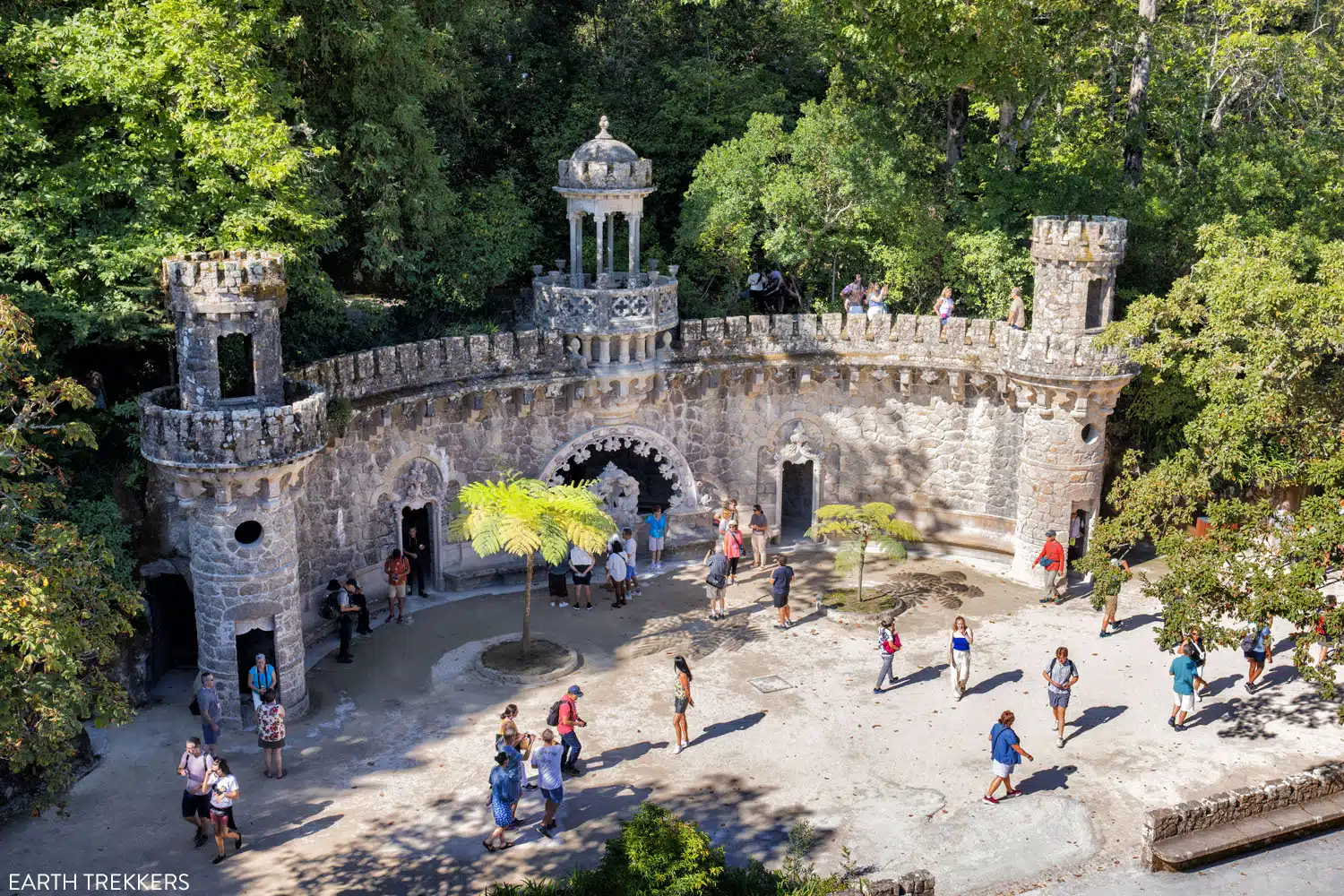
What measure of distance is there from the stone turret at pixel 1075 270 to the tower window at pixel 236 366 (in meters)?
16.0

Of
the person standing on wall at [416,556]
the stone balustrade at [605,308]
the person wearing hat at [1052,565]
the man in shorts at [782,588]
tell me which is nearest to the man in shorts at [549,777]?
the man in shorts at [782,588]

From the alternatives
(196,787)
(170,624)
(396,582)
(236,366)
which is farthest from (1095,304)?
(196,787)

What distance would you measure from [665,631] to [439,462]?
5907 mm

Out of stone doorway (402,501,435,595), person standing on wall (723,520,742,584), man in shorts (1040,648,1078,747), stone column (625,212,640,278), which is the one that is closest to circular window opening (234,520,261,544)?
stone doorway (402,501,435,595)

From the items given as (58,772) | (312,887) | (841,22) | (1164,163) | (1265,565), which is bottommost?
(312,887)

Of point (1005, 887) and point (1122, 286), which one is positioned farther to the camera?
point (1122, 286)

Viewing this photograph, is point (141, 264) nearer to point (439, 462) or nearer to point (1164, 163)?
point (439, 462)

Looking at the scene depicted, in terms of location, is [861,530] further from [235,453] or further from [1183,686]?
[235,453]

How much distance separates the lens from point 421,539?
98.9 ft

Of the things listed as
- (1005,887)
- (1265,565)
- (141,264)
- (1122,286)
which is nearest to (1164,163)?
(1122,286)

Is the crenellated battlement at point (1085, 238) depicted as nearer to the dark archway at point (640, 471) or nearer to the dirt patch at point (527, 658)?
the dark archway at point (640, 471)

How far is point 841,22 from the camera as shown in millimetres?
33438

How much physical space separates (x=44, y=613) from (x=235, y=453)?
6195 mm

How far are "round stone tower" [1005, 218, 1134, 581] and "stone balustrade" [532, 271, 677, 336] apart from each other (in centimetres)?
750
